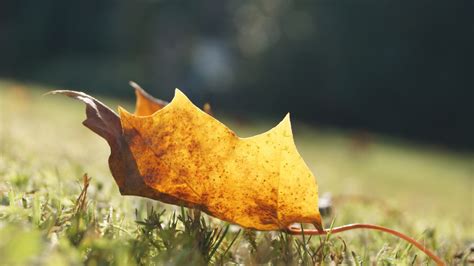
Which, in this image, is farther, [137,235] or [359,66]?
[359,66]

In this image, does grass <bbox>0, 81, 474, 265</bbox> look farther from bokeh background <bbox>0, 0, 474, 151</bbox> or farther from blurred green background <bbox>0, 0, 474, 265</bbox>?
bokeh background <bbox>0, 0, 474, 151</bbox>

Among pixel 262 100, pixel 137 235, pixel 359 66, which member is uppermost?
pixel 359 66

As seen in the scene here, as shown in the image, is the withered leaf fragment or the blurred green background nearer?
the withered leaf fragment

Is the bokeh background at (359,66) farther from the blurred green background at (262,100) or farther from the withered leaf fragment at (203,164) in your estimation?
the withered leaf fragment at (203,164)

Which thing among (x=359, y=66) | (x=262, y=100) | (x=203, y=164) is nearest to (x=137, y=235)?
(x=203, y=164)

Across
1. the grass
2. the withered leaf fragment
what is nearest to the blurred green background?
the grass

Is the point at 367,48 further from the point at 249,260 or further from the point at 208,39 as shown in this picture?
the point at 249,260

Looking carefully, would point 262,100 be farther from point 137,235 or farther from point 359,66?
point 137,235

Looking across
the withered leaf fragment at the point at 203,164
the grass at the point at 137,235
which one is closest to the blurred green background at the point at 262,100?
the grass at the point at 137,235
